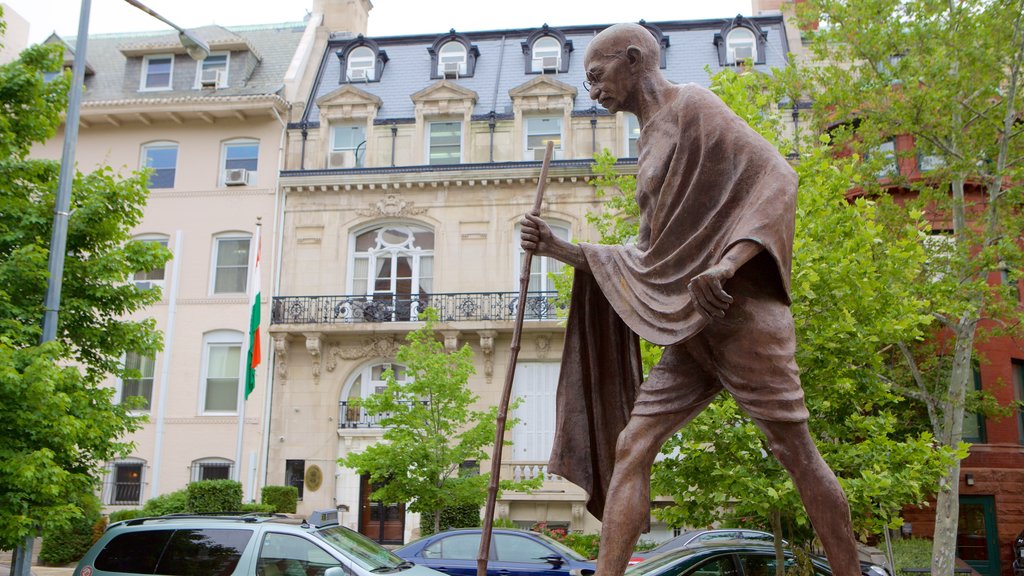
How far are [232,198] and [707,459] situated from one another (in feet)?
74.6

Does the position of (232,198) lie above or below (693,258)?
above

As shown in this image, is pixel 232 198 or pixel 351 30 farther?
pixel 351 30

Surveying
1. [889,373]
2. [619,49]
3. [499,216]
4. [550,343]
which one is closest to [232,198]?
[499,216]

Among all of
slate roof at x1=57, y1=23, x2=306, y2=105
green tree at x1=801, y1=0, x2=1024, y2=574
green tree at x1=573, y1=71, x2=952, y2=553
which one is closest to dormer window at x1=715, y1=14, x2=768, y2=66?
green tree at x1=801, y1=0, x2=1024, y2=574

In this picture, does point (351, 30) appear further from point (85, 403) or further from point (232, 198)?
point (85, 403)

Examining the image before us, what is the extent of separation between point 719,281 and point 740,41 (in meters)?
30.4

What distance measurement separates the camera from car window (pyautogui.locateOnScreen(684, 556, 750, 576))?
9.58m

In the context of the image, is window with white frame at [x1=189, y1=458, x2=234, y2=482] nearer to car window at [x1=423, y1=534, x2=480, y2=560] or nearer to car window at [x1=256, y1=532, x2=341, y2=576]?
Answer: car window at [x1=423, y1=534, x2=480, y2=560]

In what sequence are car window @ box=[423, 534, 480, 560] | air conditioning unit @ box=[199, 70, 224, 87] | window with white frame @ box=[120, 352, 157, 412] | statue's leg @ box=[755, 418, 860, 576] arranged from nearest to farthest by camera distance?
statue's leg @ box=[755, 418, 860, 576]
car window @ box=[423, 534, 480, 560]
window with white frame @ box=[120, 352, 157, 412]
air conditioning unit @ box=[199, 70, 224, 87]

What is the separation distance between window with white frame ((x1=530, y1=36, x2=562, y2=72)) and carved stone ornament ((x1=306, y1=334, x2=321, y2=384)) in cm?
1251

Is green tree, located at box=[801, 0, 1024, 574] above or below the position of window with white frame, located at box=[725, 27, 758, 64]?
below

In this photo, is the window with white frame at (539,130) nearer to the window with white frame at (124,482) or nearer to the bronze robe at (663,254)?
the window with white frame at (124,482)

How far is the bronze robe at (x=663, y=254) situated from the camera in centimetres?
425

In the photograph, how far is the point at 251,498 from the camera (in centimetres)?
2817
